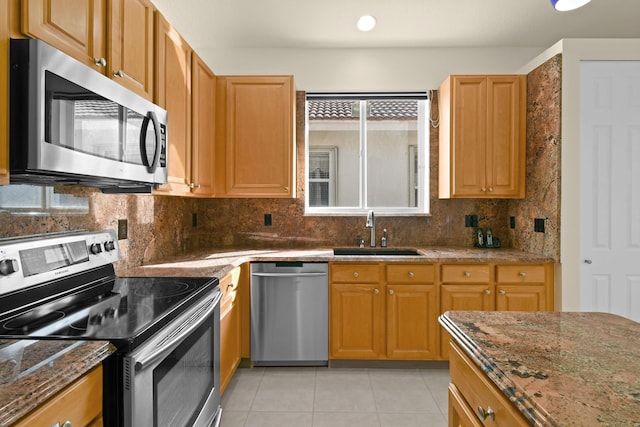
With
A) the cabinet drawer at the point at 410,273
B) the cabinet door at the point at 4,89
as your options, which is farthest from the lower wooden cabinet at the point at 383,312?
the cabinet door at the point at 4,89

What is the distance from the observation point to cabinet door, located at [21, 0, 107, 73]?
116 centimetres

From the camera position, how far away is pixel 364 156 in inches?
143

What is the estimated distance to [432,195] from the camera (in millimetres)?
3492

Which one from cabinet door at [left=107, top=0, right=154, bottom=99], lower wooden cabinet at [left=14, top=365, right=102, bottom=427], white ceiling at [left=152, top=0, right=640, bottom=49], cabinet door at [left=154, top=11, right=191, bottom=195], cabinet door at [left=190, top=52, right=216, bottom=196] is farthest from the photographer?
white ceiling at [left=152, top=0, right=640, bottom=49]

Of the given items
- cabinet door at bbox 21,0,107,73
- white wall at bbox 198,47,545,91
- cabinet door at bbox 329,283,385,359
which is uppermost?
white wall at bbox 198,47,545,91

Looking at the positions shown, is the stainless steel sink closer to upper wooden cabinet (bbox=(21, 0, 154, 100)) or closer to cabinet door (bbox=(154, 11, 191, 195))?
cabinet door (bbox=(154, 11, 191, 195))

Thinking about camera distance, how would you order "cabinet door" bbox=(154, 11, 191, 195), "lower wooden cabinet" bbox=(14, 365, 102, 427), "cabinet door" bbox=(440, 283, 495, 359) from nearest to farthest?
"lower wooden cabinet" bbox=(14, 365, 102, 427) → "cabinet door" bbox=(154, 11, 191, 195) → "cabinet door" bbox=(440, 283, 495, 359)

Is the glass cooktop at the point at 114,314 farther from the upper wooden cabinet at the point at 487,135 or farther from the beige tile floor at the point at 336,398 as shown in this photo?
the upper wooden cabinet at the point at 487,135

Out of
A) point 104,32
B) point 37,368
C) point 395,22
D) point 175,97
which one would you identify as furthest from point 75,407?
point 395,22

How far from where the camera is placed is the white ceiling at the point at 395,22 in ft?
8.91

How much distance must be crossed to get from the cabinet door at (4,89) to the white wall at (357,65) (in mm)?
2538

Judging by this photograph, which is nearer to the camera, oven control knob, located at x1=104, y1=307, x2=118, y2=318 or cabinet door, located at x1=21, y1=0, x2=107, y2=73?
cabinet door, located at x1=21, y1=0, x2=107, y2=73

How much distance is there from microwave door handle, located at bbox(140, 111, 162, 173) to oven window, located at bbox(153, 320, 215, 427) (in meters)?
0.79

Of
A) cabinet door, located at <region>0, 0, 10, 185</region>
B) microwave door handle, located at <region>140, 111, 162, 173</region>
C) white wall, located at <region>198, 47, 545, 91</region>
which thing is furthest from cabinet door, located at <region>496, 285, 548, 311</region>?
cabinet door, located at <region>0, 0, 10, 185</region>
